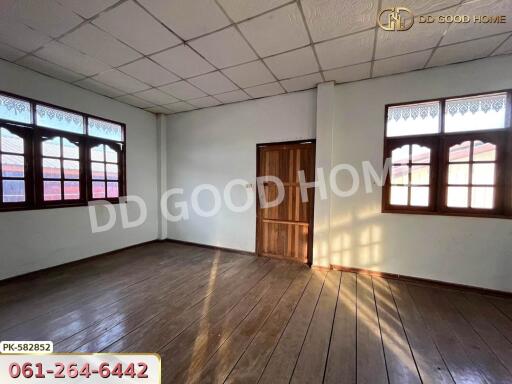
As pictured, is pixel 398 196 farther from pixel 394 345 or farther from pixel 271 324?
pixel 271 324

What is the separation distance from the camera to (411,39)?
2260 millimetres

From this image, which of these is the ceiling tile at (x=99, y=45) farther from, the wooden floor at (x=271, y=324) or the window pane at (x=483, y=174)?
the window pane at (x=483, y=174)

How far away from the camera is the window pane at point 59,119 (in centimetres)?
310

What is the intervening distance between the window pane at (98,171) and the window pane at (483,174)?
18.4 ft

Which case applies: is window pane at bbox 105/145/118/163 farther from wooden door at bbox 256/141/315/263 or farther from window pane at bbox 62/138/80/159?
wooden door at bbox 256/141/315/263

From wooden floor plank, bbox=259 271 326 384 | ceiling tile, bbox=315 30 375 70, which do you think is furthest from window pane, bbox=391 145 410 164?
wooden floor plank, bbox=259 271 326 384

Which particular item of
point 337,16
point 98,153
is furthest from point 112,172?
point 337,16

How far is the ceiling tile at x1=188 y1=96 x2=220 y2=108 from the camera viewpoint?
3967 millimetres

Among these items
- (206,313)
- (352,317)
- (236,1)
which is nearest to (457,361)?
(352,317)

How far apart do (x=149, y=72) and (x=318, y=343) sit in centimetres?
378

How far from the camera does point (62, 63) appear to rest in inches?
110

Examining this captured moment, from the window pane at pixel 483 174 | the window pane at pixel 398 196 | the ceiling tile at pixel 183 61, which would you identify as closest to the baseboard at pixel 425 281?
the window pane at pixel 398 196

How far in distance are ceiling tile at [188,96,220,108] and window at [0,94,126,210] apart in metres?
1.49

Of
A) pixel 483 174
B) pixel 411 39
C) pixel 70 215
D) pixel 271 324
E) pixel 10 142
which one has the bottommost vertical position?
pixel 271 324
